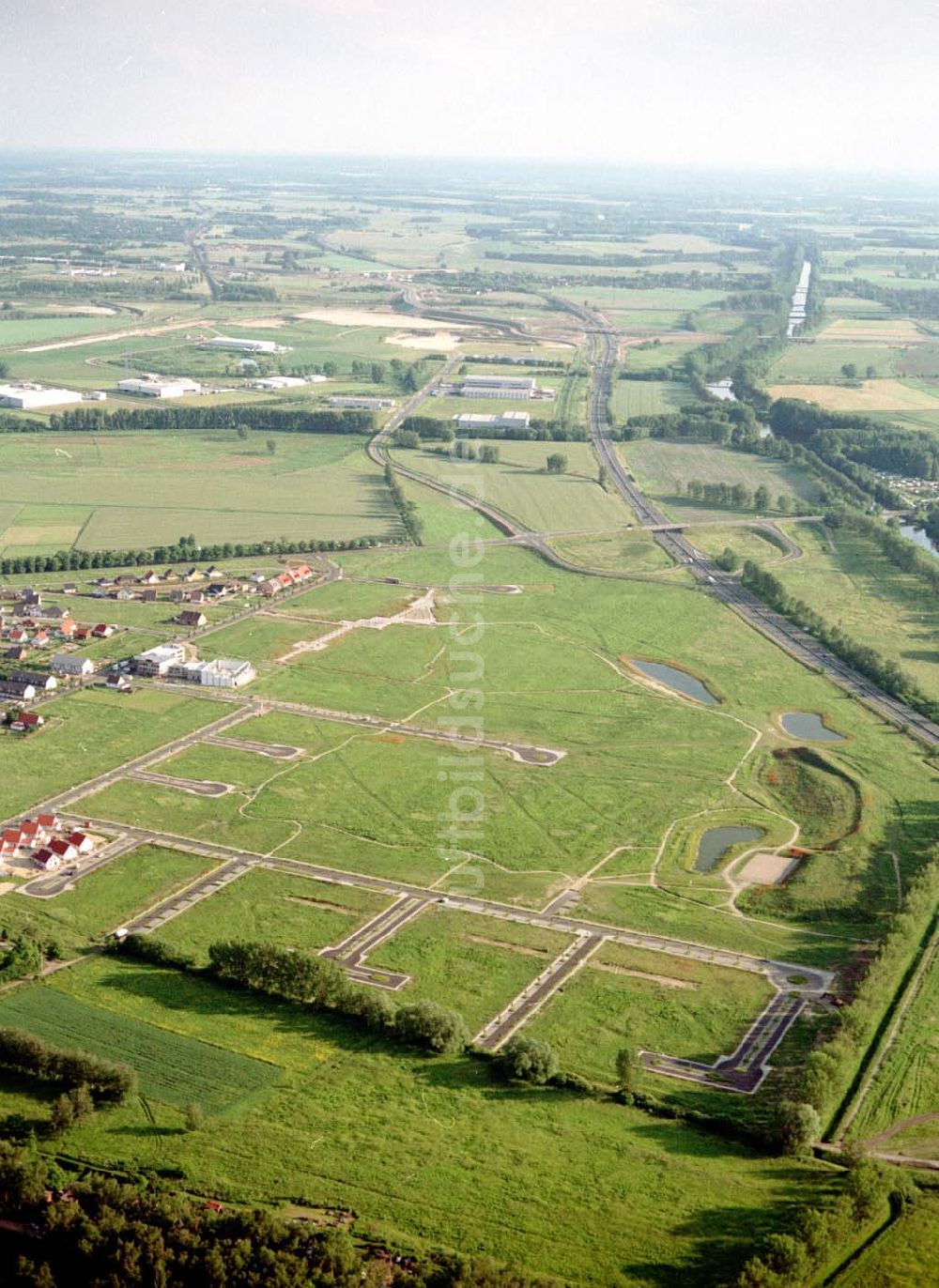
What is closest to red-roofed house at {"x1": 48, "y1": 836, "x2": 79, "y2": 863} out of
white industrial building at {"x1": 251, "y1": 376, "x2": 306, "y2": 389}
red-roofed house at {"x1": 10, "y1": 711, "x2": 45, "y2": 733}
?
red-roofed house at {"x1": 10, "y1": 711, "x2": 45, "y2": 733}

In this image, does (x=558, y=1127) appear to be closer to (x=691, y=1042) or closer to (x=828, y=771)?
(x=691, y=1042)

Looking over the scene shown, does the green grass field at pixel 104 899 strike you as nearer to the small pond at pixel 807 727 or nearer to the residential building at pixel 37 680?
the residential building at pixel 37 680

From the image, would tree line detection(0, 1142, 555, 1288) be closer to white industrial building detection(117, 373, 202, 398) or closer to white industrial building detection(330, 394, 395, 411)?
white industrial building detection(330, 394, 395, 411)

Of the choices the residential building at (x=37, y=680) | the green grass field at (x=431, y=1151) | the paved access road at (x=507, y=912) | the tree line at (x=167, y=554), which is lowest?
the green grass field at (x=431, y=1151)

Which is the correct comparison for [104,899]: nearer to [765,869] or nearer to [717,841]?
[717,841]

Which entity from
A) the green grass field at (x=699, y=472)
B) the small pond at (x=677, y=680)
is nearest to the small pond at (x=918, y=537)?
the green grass field at (x=699, y=472)

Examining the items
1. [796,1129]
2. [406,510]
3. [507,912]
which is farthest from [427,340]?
[796,1129]

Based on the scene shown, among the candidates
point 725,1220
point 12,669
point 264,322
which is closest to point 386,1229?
point 725,1220
